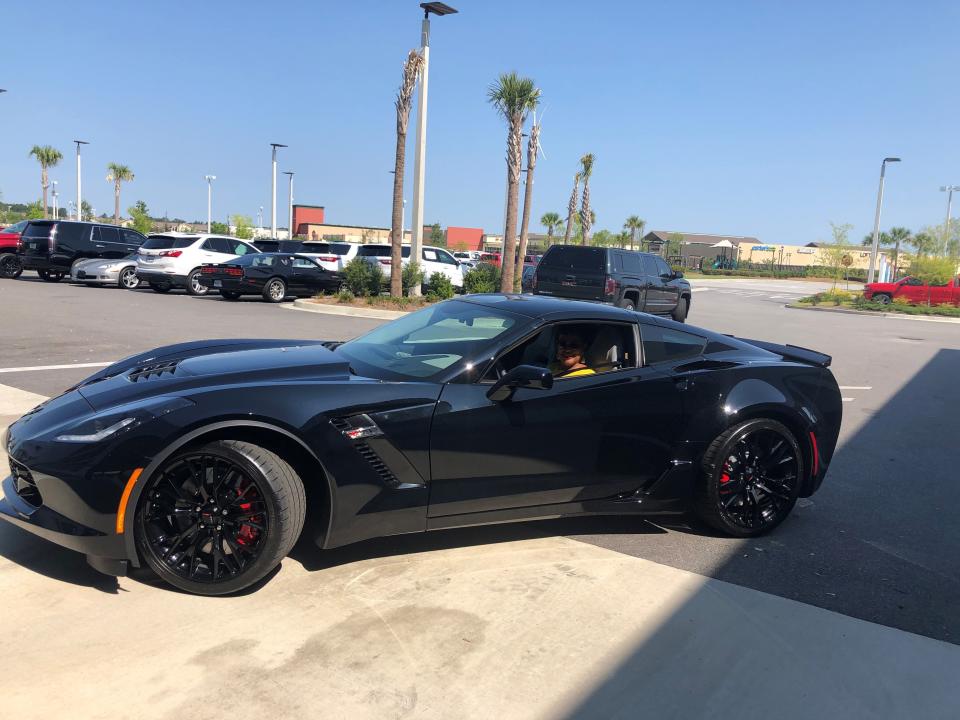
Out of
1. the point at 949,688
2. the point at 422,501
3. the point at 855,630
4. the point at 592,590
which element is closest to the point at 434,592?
the point at 422,501

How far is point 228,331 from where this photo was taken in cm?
1316

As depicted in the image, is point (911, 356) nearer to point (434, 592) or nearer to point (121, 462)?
point (434, 592)

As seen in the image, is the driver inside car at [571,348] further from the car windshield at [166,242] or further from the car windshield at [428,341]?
the car windshield at [166,242]

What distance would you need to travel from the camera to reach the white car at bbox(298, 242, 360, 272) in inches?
928

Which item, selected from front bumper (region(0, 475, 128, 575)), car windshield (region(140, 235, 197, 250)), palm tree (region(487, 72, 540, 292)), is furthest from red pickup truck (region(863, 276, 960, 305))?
front bumper (region(0, 475, 128, 575))

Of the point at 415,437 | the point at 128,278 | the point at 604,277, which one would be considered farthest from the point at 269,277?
the point at 415,437

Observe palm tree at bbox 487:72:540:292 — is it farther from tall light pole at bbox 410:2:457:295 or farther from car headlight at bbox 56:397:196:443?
car headlight at bbox 56:397:196:443

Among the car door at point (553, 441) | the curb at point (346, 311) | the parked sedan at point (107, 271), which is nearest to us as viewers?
the car door at point (553, 441)

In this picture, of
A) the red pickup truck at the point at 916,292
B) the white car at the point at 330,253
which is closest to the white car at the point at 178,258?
the white car at the point at 330,253

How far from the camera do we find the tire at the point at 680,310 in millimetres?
18766

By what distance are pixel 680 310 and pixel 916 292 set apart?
2004cm

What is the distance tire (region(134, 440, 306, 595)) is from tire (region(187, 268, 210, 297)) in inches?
Result: 742

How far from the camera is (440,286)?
856 inches

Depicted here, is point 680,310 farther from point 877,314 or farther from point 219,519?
point 219,519
